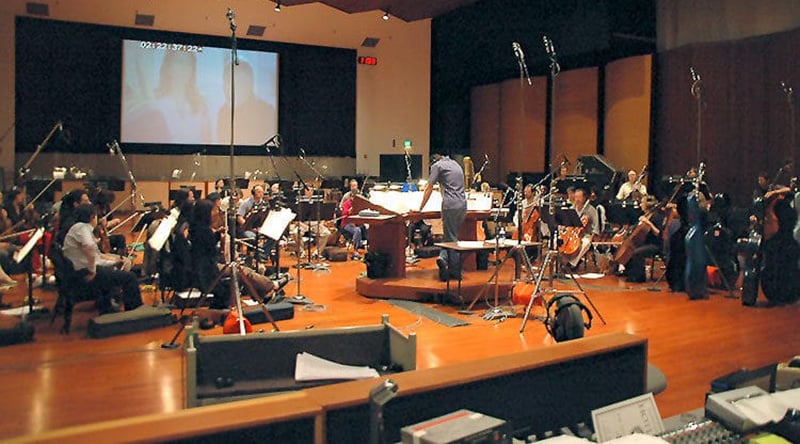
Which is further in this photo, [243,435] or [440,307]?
[440,307]

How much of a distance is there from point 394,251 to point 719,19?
844cm

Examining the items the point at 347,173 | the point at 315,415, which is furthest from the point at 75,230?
the point at 347,173

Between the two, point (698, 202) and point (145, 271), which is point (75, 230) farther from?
point (698, 202)

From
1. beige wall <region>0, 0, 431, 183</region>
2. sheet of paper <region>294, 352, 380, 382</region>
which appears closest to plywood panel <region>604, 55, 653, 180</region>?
beige wall <region>0, 0, 431, 183</region>

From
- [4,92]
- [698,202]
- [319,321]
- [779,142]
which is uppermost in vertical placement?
[4,92]

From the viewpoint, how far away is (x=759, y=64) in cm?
1275

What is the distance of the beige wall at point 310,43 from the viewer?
16.1 metres

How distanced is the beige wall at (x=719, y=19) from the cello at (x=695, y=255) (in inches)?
220

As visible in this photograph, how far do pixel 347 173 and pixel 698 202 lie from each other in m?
12.5

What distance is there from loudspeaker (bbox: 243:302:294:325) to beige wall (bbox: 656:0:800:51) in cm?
992

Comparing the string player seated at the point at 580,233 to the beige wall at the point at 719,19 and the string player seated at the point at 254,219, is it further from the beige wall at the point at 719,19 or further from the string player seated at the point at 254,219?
the beige wall at the point at 719,19

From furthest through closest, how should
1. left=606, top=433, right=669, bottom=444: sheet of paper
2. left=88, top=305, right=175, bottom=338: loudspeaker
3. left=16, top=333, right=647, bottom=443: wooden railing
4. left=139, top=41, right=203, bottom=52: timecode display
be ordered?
left=139, top=41, right=203, bottom=52: timecode display → left=88, top=305, right=175, bottom=338: loudspeaker → left=606, top=433, right=669, bottom=444: sheet of paper → left=16, top=333, right=647, bottom=443: wooden railing

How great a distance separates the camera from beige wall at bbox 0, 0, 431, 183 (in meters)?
16.1

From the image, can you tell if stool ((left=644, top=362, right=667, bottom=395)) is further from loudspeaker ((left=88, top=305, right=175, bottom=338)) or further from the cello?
the cello
